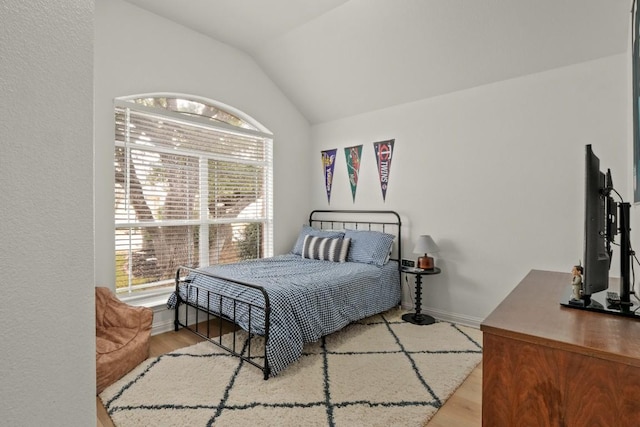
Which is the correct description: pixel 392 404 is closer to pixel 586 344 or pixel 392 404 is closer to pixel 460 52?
pixel 586 344

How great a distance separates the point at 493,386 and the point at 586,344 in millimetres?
319

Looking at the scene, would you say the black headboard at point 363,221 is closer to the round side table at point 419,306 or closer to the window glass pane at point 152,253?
the round side table at point 419,306

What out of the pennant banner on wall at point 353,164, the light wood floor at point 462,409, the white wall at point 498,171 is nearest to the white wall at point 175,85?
the pennant banner on wall at point 353,164

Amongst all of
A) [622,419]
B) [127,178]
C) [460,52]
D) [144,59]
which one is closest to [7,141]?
[622,419]

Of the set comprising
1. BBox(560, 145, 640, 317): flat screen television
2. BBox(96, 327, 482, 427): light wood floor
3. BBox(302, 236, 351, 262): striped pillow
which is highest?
BBox(560, 145, 640, 317): flat screen television

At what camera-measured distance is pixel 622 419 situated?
98 cm

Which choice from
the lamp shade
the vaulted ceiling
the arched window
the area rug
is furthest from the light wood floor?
the vaulted ceiling

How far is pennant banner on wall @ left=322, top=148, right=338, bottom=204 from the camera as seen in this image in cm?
430

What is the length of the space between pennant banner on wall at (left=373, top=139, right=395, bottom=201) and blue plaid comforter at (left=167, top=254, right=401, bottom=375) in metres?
0.88

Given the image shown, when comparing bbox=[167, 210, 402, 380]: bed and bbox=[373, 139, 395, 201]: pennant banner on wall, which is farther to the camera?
bbox=[373, 139, 395, 201]: pennant banner on wall

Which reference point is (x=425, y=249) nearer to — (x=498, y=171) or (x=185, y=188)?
(x=498, y=171)

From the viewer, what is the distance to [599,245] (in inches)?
53.9

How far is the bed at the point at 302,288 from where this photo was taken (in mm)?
2311

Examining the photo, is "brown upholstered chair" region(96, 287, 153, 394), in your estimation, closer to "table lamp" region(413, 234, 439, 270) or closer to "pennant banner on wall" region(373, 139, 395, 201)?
"table lamp" region(413, 234, 439, 270)
